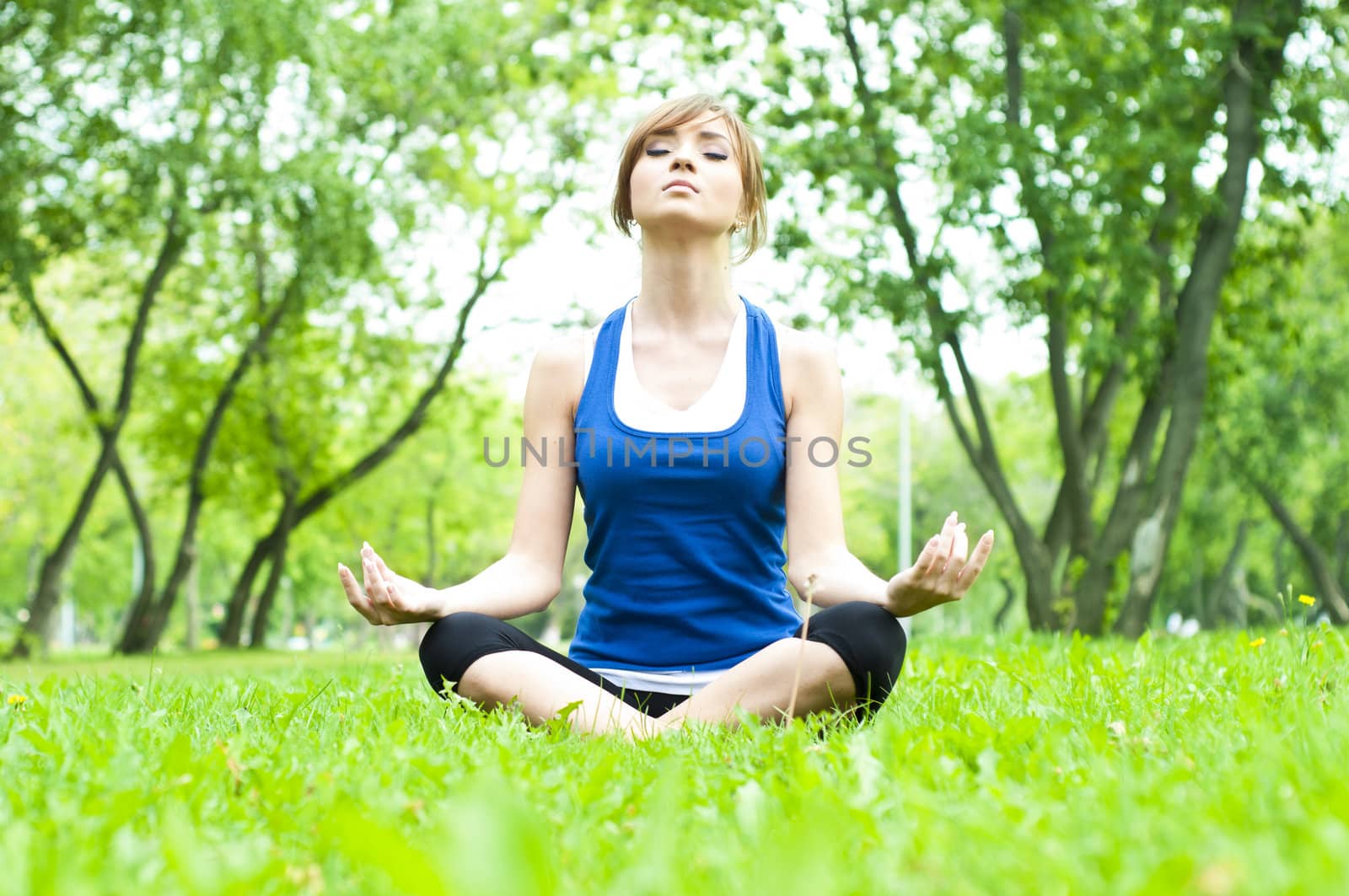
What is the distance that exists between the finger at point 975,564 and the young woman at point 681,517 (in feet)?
0.33

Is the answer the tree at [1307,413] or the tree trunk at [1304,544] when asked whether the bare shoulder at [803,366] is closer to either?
the tree at [1307,413]

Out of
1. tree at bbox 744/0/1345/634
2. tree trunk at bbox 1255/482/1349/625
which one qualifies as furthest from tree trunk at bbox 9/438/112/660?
tree trunk at bbox 1255/482/1349/625

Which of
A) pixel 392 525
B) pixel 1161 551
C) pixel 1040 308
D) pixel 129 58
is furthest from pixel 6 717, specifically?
pixel 392 525

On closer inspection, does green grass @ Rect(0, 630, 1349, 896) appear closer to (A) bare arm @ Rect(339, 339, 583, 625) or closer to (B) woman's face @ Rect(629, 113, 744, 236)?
(A) bare arm @ Rect(339, 339, 583, 625)

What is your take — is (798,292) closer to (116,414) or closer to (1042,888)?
(116,414)

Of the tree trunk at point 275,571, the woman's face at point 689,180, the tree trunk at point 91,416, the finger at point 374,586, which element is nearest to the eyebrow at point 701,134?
the woman's face at point 689,180

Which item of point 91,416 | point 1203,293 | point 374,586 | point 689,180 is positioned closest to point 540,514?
point 374,586

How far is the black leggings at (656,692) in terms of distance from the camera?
3.02m

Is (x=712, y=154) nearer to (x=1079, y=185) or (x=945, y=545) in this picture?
(x=945, y=545)

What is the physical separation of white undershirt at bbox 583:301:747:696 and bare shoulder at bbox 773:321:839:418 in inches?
5.3

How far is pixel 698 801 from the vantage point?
6.71ft

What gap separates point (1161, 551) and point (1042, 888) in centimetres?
876

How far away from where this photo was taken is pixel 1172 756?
224 centimetres

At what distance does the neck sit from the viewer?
3.78 meters
